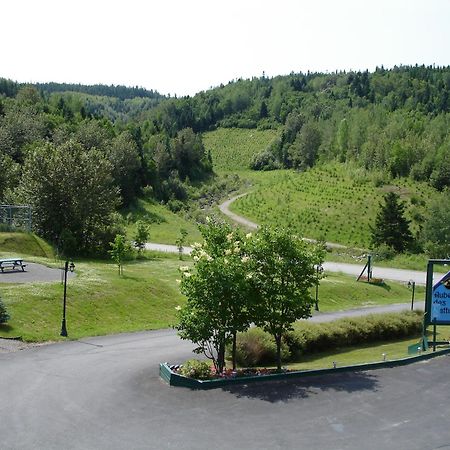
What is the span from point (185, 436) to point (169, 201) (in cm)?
8588

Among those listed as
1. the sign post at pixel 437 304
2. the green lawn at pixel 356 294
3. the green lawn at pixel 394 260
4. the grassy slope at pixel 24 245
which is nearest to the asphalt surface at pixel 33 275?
the grassy slope at pixel 24 245

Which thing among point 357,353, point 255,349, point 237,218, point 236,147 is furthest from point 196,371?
point 236,147

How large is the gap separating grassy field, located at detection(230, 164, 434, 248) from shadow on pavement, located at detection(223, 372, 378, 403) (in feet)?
178

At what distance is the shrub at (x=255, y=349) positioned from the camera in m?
24.5

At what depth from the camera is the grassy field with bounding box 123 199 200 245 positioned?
72.2 m

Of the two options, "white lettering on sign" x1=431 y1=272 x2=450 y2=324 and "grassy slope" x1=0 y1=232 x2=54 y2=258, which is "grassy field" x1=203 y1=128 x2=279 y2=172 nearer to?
"grassy slope" x1=0 y1=232 x2=54 y2=258

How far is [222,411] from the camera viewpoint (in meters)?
16.7

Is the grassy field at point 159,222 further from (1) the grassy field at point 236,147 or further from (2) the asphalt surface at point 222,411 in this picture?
(1) the grassy field at point 236,147

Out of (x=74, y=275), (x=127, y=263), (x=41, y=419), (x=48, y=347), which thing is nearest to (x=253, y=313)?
(x=41, y=419)

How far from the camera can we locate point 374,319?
3166 centimetres

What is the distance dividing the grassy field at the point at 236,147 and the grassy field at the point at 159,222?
64490 millimetres

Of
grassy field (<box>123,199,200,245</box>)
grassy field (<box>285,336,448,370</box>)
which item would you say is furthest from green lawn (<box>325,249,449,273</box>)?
grassy field (<box>285,336,448,370</box>)

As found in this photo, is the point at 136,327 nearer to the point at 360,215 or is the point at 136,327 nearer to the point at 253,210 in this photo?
the point at 360,215

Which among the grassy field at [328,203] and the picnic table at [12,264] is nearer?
the picnic table at [12,264]
